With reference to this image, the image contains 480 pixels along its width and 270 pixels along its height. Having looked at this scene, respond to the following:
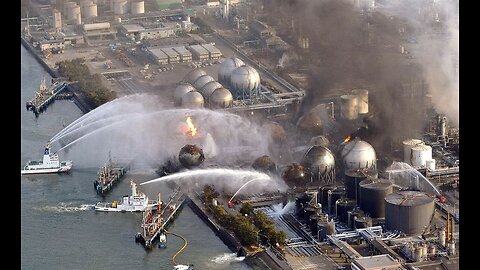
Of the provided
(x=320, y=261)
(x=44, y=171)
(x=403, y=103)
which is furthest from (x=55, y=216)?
(x=403, y=103)

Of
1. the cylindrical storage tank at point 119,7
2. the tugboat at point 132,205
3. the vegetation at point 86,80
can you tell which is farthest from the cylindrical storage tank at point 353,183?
the cylindrical storage tank at point 119,7

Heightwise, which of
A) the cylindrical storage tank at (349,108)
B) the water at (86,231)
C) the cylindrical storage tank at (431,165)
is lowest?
the water at (86,231)

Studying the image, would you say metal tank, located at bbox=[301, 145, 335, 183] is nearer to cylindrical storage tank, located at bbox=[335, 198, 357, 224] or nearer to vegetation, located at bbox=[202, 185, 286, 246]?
cylindrical storage tank, located at bbox=[335, 198, 357, 224]

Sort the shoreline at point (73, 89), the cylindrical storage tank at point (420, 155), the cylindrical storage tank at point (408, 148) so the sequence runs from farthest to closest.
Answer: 1. the shoreline at point (73, 89)
2. the cylindrical storage tank at point (408, 148)
3. the cylindrical storage tank at point (420, 155)

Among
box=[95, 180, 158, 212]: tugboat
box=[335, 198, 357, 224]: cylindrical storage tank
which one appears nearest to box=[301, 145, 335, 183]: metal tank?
box=[335, 198, 357, 224]: cylindrical storage tank

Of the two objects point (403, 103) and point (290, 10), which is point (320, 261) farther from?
point (290, 10)

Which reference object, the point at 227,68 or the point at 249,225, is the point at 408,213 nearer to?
the point at 249,225

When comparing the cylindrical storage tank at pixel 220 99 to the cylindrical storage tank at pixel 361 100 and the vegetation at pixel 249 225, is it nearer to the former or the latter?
the cylindrical storage tank at pixel 361 100
